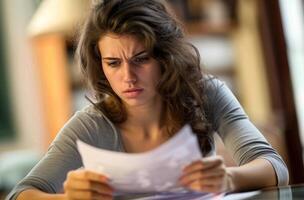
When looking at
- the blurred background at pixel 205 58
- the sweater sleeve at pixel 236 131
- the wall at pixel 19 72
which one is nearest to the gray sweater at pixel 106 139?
the sweater sleeve at pixel 236 131

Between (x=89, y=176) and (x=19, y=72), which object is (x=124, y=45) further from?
(x=19, y=72)

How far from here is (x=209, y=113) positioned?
16.0 inches

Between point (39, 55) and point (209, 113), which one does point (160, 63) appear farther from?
point (39, 55)

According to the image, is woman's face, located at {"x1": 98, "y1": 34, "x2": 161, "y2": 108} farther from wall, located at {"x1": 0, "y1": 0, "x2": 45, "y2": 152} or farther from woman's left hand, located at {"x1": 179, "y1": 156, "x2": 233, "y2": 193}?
wall, located at {"x1": 0, "y1": 0, "x2": 45, "y2": 152}

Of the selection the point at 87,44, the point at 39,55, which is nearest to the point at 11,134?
the point at 39,55

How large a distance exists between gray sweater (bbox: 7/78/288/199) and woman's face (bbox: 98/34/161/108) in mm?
36

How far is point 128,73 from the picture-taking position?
0.38 meters

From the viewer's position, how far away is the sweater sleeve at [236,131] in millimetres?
411

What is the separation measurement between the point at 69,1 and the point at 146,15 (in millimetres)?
296

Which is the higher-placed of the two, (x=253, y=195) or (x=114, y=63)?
(x=114, y=63)

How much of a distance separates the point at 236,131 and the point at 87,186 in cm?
12

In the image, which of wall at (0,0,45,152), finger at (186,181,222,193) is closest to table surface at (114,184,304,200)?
finger at (186,181,222,193)

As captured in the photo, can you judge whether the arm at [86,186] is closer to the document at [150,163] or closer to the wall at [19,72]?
the document at [150,163]

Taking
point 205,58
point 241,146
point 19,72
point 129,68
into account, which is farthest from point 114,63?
point 19,72
